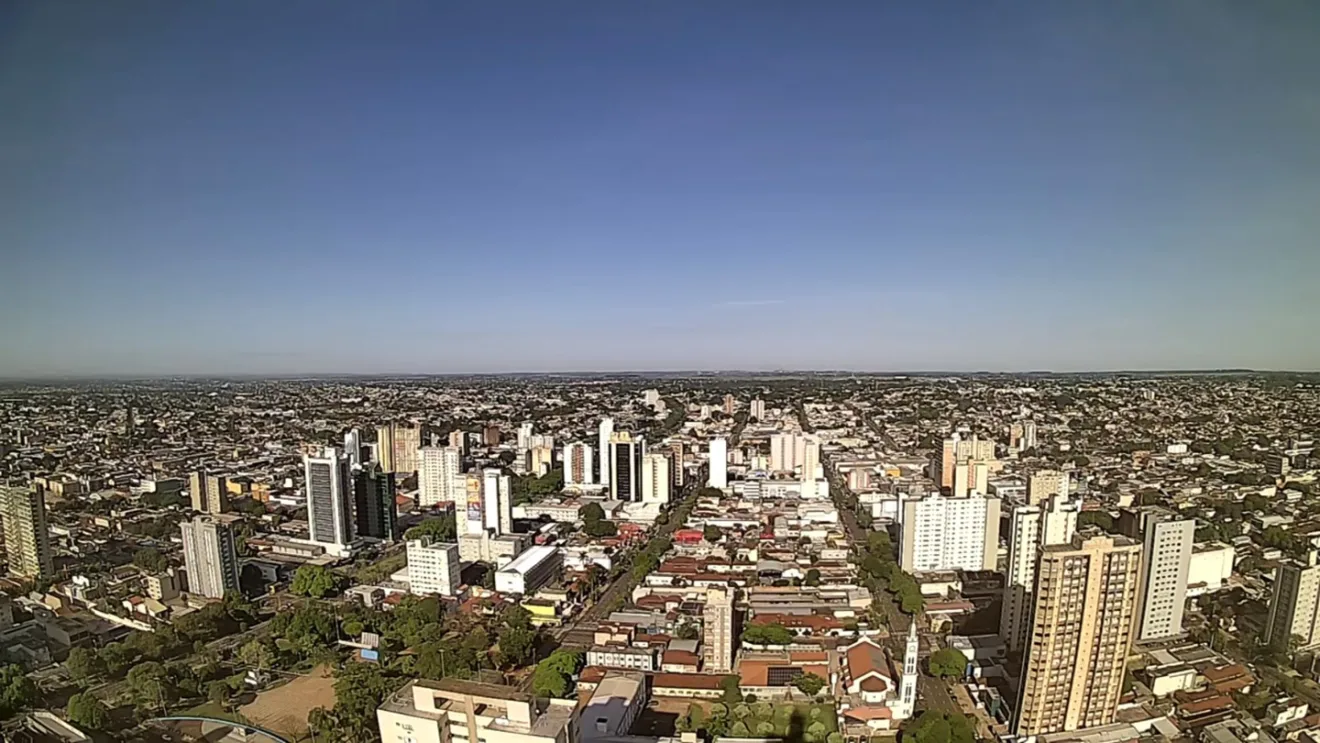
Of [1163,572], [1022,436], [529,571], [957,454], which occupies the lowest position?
[529,571]

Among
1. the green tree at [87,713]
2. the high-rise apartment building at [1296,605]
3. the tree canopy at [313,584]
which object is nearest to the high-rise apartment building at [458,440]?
the tree canopy at [313,584]

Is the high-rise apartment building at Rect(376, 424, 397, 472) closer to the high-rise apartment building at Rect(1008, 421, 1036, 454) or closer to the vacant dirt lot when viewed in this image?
the vacant dirt lot

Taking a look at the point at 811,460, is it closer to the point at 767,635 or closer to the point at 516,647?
the point at 767,635

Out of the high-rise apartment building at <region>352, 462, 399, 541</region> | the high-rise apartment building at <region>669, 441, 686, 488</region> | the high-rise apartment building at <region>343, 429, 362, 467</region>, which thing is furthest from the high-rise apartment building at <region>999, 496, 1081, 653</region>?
the high-rise apartment building at <region>343, 429, 362, 467</region>

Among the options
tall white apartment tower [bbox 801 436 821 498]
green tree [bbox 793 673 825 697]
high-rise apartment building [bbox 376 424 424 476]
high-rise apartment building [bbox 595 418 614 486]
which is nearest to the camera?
green tree [bbox 793 673 825 697]

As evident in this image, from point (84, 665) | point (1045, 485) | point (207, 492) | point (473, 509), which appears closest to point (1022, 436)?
point (1045, 485)

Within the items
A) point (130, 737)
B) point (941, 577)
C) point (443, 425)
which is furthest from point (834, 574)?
point (443, 425)
